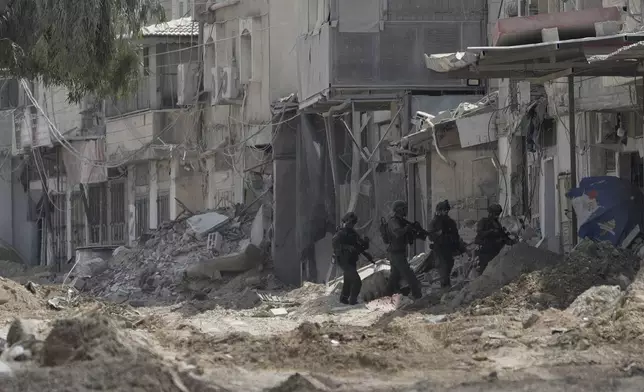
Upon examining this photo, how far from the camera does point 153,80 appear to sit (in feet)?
136

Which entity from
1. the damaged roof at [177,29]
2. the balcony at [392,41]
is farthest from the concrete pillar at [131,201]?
the balcony at [392,41]

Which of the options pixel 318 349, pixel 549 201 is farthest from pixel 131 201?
pixel 318 349

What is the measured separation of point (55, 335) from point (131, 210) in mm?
31319

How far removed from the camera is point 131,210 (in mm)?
44031

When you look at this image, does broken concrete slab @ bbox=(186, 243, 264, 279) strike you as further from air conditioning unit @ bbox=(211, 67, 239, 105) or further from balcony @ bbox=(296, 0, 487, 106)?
air conditioning unit @ bbox=(211, 67, 239, 105)

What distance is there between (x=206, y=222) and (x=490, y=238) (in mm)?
14477

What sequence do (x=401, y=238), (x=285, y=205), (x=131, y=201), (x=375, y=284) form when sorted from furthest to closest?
(x=131, y=201), (x=285, y=205), (x=375, y=284), (x=401, y=238)

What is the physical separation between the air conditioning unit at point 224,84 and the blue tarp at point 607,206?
16.2 m

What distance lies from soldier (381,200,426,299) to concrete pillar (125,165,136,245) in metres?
22.3

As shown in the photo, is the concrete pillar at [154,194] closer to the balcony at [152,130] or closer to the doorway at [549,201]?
the balcony at [152,130]

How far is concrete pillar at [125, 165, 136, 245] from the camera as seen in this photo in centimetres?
4375

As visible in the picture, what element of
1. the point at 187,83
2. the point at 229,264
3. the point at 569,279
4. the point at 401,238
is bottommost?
the point at 229,264

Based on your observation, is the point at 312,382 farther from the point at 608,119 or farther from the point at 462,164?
the point at 462,164

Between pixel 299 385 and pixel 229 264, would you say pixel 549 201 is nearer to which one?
pixel 229 264
